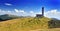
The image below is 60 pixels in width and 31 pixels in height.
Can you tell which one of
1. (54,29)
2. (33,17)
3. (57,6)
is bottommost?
(54,29)

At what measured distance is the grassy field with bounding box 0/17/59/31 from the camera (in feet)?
12.4

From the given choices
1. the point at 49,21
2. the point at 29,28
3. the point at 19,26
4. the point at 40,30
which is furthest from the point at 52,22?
the point at 19,26

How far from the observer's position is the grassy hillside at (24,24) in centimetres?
379

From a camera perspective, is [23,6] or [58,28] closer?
[23,6]

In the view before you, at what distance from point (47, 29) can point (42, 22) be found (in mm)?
271

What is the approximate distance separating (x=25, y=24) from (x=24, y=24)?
0.03 meters

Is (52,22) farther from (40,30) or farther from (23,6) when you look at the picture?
(23,6)

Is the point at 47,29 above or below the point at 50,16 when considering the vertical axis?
below

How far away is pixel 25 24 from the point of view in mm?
3943

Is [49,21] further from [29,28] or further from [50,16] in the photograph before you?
[29,28]

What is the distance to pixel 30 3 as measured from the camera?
3.91 metres

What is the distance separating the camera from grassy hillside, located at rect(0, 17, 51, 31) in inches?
149

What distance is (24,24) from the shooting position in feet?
12.9

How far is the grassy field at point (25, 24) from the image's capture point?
3.79m
